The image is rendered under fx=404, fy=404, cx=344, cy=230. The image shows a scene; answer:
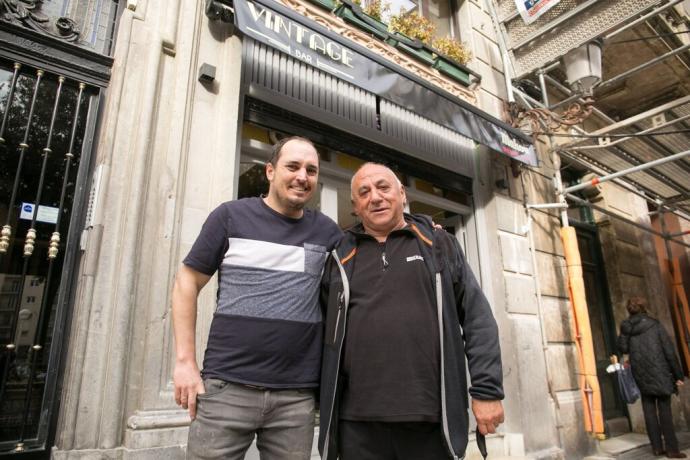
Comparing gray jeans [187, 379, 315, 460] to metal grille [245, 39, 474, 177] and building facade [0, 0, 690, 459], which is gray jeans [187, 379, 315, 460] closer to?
building facade [0, 0, 690, 459]

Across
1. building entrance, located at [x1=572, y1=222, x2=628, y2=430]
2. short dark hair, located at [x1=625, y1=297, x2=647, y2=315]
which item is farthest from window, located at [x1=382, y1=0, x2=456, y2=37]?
short dark hair, located at [x1=625, y1=297, x2=647, y2=315]

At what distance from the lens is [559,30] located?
5.79m

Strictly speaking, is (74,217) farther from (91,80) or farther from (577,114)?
(577,114)

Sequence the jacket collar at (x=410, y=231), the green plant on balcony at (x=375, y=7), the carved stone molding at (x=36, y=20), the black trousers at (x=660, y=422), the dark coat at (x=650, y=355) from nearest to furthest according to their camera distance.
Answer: the jacket collar at (x=410, y=231)
the carved stone molding at (x=36, y=20)
the green plant on balcony at (x=375, y=7)
the black trousers at (x=660, y=422)
the dark coat at (x=650, y=355)

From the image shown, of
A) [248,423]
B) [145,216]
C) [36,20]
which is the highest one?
[36,20]

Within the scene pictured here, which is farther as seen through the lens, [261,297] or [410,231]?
[410,231]

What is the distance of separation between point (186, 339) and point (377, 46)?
451 centimetres

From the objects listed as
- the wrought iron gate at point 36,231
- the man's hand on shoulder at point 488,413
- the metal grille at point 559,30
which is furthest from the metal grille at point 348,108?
the man's hand on shoulder at point 488,413

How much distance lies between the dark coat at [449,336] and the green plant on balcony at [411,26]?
4.50m

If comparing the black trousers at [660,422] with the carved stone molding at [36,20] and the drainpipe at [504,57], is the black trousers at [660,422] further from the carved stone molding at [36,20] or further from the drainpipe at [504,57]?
the carved stone molding at [36,20]

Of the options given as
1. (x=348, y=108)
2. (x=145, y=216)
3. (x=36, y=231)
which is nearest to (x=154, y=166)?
(x=145, y=216)

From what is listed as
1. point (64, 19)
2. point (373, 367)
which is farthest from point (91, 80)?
point (373, 367)

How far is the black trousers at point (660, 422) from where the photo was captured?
5402 millimetres

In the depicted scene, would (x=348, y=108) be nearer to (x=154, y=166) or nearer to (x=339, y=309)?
(x=154, y=166)
